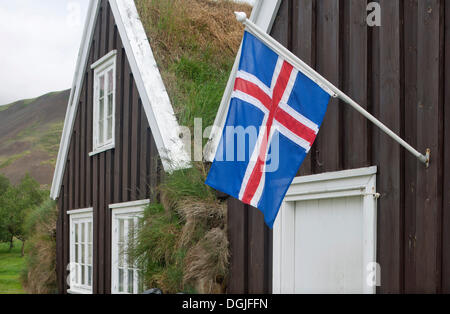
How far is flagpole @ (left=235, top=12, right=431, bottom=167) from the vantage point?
466 centimetres

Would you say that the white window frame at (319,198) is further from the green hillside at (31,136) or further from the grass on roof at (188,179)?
the green hillside at (31,136)

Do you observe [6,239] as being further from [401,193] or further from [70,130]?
[401,193]

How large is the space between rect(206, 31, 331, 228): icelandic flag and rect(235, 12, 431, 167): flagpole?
5cm

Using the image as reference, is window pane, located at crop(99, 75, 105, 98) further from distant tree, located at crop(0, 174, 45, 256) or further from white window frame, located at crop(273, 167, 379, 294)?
distant tree, located at crop(0, 174, 45, 256)

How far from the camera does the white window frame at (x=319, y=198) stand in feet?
17.5

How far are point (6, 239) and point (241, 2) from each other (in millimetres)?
22449

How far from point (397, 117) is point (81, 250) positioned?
29.2ft

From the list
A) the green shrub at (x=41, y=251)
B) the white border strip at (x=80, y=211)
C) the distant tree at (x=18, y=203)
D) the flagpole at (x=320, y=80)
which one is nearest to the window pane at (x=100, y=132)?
the white border strip at (x=80, y=211)

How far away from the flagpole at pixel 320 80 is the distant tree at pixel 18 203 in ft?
89.9

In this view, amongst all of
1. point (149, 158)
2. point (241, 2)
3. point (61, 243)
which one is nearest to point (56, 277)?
point (61, 243)

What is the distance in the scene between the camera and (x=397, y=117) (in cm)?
518

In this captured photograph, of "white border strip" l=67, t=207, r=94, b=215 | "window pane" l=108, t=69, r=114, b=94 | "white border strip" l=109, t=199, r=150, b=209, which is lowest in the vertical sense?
"white border strip" l=67, t=207, r=94, b=215

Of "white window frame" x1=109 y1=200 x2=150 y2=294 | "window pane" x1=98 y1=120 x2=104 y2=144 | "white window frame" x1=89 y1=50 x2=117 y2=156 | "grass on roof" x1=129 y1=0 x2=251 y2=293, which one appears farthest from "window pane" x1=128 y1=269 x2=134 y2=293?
"window pane" x1=98 y1=120 x2=104 y2=144

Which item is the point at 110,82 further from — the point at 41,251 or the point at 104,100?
the point at 41,251
